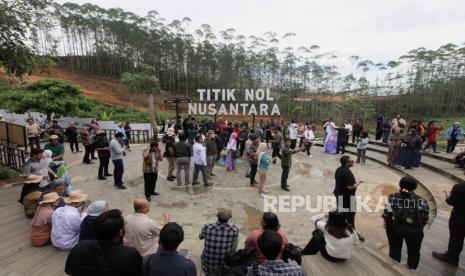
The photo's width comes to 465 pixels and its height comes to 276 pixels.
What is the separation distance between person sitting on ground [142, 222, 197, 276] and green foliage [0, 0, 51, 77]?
8.51 meters

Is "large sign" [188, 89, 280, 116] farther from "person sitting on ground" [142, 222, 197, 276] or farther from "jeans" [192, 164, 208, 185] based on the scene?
"person sitting on ground" [142, 222, 197, 276]

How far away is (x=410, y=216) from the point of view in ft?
11.2

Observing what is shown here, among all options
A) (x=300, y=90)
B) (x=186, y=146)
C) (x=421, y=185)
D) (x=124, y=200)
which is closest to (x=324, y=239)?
(x=186, y=146)

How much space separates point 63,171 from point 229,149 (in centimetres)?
493

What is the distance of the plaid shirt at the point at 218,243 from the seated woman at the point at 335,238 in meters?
1.25

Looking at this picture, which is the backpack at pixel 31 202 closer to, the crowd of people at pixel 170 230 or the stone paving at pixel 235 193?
the crowd of people at pixel 170 230

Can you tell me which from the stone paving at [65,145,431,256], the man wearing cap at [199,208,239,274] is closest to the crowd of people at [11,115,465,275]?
the man wearing cap at [199,208,239,274]

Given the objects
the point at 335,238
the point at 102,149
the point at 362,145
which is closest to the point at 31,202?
the point at 102,149

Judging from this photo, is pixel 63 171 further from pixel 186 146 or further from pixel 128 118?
pixel 128 118

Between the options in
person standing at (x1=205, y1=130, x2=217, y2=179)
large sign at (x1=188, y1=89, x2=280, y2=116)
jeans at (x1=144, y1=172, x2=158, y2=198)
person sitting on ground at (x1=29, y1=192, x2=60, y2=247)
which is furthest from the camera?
large sign at (x1=188, y1=89, x2=280, y2=116)

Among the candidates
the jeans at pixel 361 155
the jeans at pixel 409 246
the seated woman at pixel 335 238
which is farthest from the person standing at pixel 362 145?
the seated woman at pixel 335 238

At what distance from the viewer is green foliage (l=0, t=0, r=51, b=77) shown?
7.22 metres

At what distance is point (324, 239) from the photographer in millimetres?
3422

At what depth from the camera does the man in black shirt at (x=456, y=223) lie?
351cm
